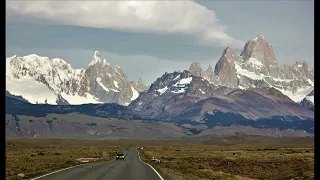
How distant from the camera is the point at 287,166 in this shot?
89.0 m
